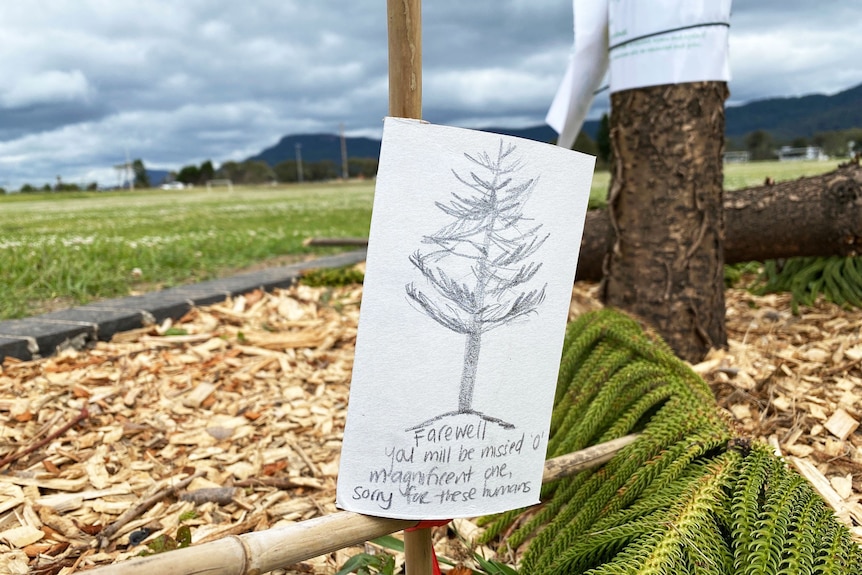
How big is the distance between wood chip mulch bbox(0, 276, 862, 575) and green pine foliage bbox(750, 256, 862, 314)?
10 cm

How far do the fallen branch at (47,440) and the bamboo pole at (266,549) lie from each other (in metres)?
1.43

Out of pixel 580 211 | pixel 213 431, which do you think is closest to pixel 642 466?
pixel 580 211

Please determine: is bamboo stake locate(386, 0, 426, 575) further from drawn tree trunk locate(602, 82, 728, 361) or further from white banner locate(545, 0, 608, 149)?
white banner locate(545, 0, 608, 149)

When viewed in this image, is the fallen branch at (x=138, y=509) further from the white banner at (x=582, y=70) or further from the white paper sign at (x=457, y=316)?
the white banner at (x=582, y=70)

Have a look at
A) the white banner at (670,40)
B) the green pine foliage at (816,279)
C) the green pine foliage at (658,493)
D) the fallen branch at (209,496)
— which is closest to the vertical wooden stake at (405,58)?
the green pine foliage at (658,493)

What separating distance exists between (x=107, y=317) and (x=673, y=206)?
9.19 feet

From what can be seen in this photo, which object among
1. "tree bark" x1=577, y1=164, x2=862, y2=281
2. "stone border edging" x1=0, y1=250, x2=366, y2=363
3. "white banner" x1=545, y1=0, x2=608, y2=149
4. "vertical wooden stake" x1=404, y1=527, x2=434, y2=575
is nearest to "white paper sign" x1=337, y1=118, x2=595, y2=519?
"vertical wooden stake" x1=404, y1=527, x2=434, y2=575

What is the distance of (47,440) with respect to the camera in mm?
2193

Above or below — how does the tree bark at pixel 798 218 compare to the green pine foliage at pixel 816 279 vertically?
above

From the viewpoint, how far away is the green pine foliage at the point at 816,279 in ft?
10.8

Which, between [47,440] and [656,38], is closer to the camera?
[47,440]

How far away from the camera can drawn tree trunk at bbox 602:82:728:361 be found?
2.54m

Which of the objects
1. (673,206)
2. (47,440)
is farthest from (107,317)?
(673,206)

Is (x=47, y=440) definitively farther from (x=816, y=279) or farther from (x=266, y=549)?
(x=816, y=279)
